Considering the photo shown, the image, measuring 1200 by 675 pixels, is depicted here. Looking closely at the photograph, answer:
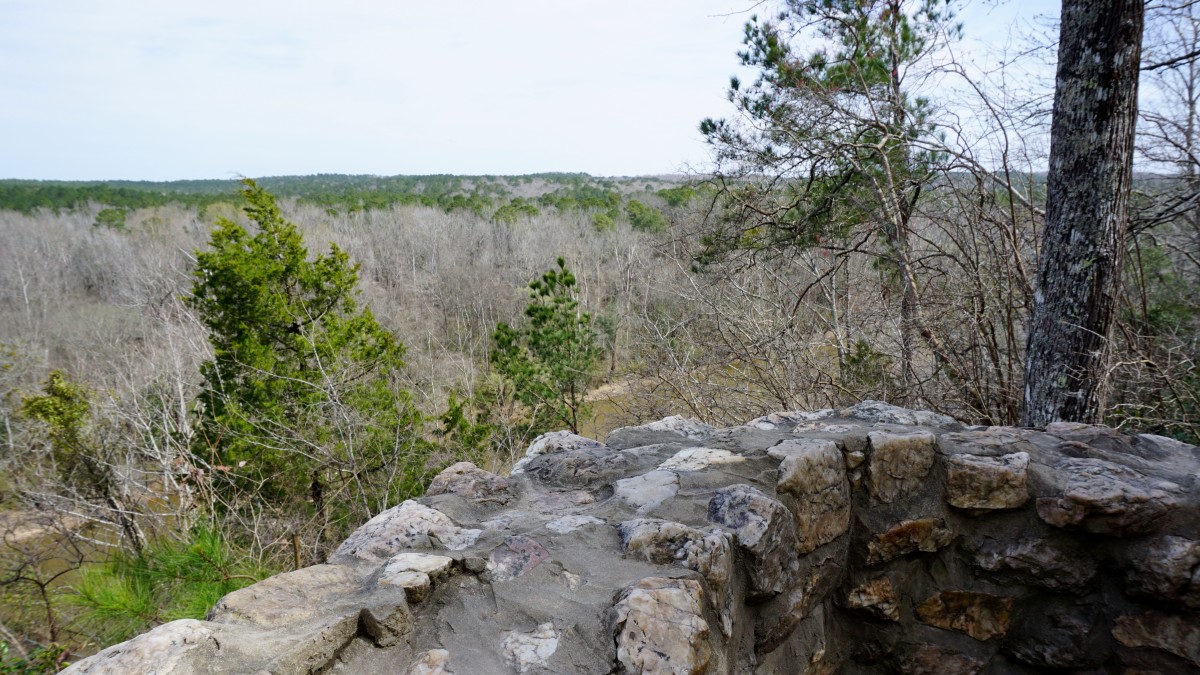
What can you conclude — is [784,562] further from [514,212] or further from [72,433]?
[514,212]

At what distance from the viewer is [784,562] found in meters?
1.99

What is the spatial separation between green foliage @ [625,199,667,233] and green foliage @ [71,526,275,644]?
24706 mm

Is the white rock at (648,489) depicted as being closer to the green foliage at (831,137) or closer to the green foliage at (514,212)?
the green foliage at (831,137)

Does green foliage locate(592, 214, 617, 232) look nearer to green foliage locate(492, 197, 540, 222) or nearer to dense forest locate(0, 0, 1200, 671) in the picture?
green foliage locate(492, 197, 540, 222)

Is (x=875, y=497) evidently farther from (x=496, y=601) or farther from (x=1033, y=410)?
(x=1033, y=410)

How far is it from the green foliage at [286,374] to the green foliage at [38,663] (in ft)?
15.7

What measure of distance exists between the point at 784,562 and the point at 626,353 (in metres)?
16.5

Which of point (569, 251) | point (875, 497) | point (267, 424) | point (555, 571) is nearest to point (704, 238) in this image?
point (875, 497)

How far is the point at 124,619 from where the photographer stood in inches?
145

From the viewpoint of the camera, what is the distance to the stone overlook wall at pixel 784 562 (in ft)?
4.98

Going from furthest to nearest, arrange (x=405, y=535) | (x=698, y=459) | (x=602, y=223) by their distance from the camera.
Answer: (x=602, y=223)
(x=698, y=459)
(x=405, y=535)

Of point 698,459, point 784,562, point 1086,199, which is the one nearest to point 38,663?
point 698,459

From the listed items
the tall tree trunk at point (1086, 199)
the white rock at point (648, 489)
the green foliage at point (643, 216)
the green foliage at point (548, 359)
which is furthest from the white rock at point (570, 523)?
the green foliage at point (643, 216)

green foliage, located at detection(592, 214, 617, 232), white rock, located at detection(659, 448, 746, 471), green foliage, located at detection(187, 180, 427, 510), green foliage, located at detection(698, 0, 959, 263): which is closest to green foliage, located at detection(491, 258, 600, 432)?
green foliage, located at detection(187, 180, 427, 510)
